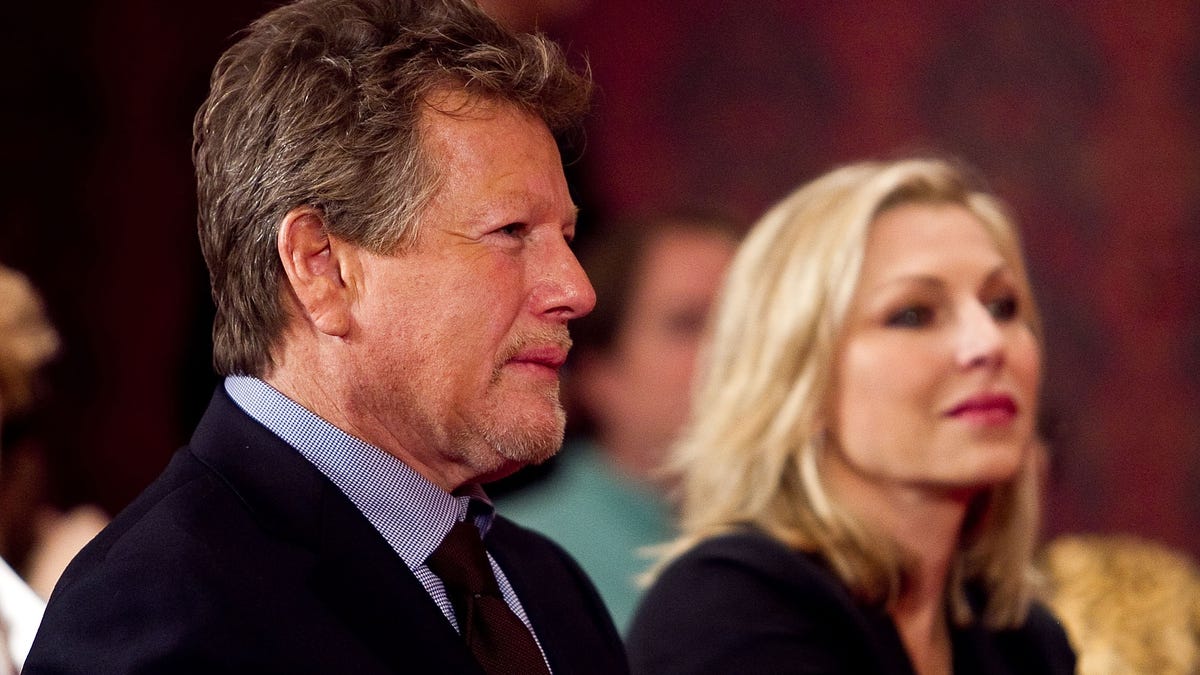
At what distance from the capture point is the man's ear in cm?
147

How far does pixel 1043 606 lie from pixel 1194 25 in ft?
7.50

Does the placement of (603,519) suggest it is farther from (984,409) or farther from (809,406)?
(984,409)

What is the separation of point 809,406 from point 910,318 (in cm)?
20

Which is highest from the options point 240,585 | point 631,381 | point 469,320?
point 469,320

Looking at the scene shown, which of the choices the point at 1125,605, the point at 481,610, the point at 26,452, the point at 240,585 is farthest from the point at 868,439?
the point at 26,452

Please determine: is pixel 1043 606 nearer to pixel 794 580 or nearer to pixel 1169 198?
pixel 794 580

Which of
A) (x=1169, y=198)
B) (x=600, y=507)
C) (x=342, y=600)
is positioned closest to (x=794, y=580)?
(x=342, y=600)

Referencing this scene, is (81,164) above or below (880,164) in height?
below

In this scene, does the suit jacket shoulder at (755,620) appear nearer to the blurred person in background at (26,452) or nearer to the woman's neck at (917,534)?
the woman's neck at (917,534)

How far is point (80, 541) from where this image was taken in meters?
2.82

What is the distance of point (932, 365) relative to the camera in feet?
7.71

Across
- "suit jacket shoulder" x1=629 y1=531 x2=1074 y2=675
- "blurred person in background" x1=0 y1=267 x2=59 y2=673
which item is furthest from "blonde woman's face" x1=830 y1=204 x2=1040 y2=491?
"blurred person in background" x1=0 y1=267 x2=59 y2=673

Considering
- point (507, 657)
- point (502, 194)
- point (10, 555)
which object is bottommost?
point (10, 555)

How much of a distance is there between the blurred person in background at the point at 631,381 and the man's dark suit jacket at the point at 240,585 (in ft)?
6.65
